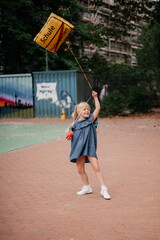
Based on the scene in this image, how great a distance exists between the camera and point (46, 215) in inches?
146

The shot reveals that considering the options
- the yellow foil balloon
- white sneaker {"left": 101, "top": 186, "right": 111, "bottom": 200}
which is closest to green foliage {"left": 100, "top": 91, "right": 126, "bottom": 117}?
the yellow foil balloon

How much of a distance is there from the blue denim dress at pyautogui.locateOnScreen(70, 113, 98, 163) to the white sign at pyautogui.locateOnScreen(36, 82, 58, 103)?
1293 centimetres

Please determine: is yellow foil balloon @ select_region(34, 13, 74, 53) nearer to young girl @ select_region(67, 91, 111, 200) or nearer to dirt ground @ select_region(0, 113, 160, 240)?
young girl @ select_region(67, 91, 111, 200)

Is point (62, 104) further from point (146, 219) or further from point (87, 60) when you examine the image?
point (87, 60)

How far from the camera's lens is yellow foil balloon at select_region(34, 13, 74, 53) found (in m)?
5.06

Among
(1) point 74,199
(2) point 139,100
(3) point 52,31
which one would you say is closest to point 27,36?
(2) point 139,100

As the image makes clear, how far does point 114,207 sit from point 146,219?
0.54 metres

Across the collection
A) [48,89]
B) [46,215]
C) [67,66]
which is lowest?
[46,215]

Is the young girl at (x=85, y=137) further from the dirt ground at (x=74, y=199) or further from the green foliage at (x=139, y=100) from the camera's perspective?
the green foliage at (x=139, y=100)

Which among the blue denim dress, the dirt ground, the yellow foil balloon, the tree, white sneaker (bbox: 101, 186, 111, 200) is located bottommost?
the dirt ground

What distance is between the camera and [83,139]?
4277mm

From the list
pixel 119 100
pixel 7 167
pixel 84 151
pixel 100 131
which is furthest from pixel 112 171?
pixel 119 100

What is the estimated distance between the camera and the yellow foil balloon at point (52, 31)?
199 inches

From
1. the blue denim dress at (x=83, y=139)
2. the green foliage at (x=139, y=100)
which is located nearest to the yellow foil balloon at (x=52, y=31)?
the blue denim dress at (x=83, y=139)
